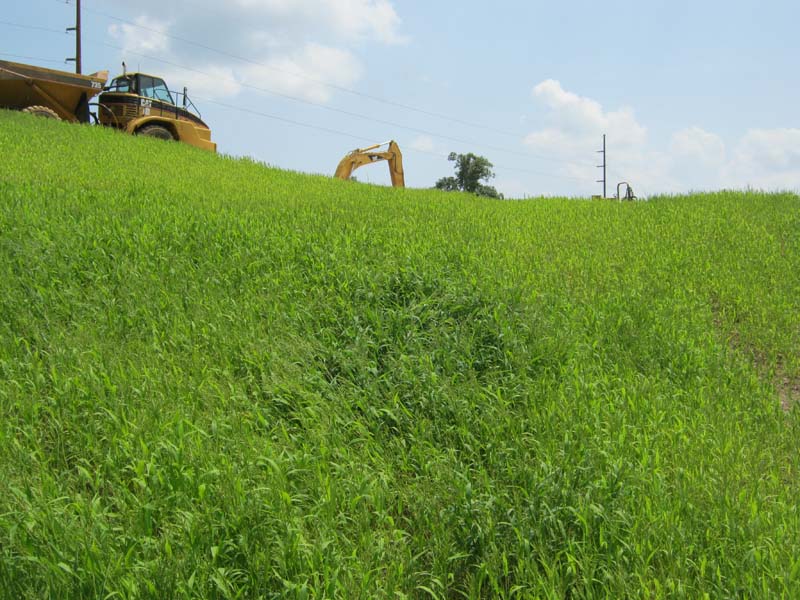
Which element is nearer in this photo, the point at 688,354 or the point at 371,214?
the point at 688,354

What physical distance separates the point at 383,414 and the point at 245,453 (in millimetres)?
1162

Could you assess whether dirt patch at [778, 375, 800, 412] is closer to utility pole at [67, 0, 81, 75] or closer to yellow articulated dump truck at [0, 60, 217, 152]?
yellow articulated dump truck at [0, 60, 217, 152]

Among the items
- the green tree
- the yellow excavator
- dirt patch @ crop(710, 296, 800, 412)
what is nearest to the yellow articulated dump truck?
the yellow excavator

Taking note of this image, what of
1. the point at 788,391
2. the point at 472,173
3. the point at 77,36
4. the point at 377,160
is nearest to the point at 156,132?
the point at 377,160

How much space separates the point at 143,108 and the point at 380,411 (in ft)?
60.1

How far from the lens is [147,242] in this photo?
7625mm

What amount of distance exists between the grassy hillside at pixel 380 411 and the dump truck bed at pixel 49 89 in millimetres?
11459

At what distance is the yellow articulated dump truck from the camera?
18766mm

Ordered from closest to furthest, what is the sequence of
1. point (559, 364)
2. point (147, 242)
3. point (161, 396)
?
1. point (161, 396)
2. point (559, 364)
3. point (147, 242)

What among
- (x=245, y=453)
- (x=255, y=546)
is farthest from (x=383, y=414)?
(x=255, y=546)

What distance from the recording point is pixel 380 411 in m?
4.62

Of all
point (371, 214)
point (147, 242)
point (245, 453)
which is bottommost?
point (245, 453)

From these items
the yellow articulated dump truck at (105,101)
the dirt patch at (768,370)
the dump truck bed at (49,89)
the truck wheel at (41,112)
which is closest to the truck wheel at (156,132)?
the yellow articulated dump truck at (105,101)

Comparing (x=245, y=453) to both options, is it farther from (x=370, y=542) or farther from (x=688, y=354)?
(x=688, y=354)
